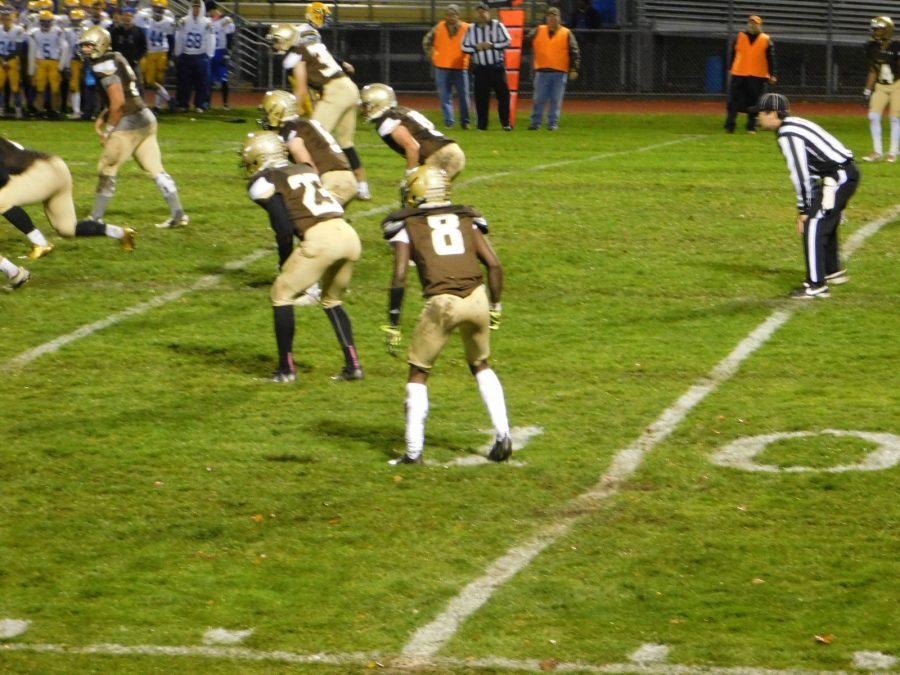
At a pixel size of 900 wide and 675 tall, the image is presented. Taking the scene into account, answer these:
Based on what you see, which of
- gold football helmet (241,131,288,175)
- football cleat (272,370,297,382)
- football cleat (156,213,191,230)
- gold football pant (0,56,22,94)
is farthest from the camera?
gold football pant (0,56,22,94)

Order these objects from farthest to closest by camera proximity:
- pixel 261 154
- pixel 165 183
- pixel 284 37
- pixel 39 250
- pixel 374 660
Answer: pixel 165 183 < pixel 284 37 < pixel 39 250 < pixel 261 154 < pixel 374 660

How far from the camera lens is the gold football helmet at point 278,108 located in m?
11.6

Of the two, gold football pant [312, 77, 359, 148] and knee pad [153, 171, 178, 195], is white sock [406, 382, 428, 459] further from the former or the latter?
gold football pant [312, 77, 359, 148]

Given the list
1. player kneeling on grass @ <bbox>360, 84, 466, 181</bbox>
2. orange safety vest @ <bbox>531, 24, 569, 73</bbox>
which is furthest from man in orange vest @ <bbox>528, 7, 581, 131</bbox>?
player kneeling on grass @ <bbox>360, 84, 466, 181</bbox>

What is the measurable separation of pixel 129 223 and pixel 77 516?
7682 millimetres

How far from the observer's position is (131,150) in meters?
14.1

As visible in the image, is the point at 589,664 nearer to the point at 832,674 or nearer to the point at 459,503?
the point at 832,674

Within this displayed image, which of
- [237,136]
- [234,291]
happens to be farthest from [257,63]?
[234,291]

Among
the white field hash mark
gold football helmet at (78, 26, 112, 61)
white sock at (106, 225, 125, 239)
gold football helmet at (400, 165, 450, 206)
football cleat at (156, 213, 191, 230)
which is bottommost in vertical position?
the white field hash mark

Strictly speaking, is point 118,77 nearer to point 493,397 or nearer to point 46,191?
point 46,191

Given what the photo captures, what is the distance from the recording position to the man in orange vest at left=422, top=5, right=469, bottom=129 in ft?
78.7

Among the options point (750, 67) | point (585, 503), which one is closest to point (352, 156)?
point (585, 503)

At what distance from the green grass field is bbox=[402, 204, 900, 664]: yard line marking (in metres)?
0.06

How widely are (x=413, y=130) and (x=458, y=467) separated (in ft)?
16.0
